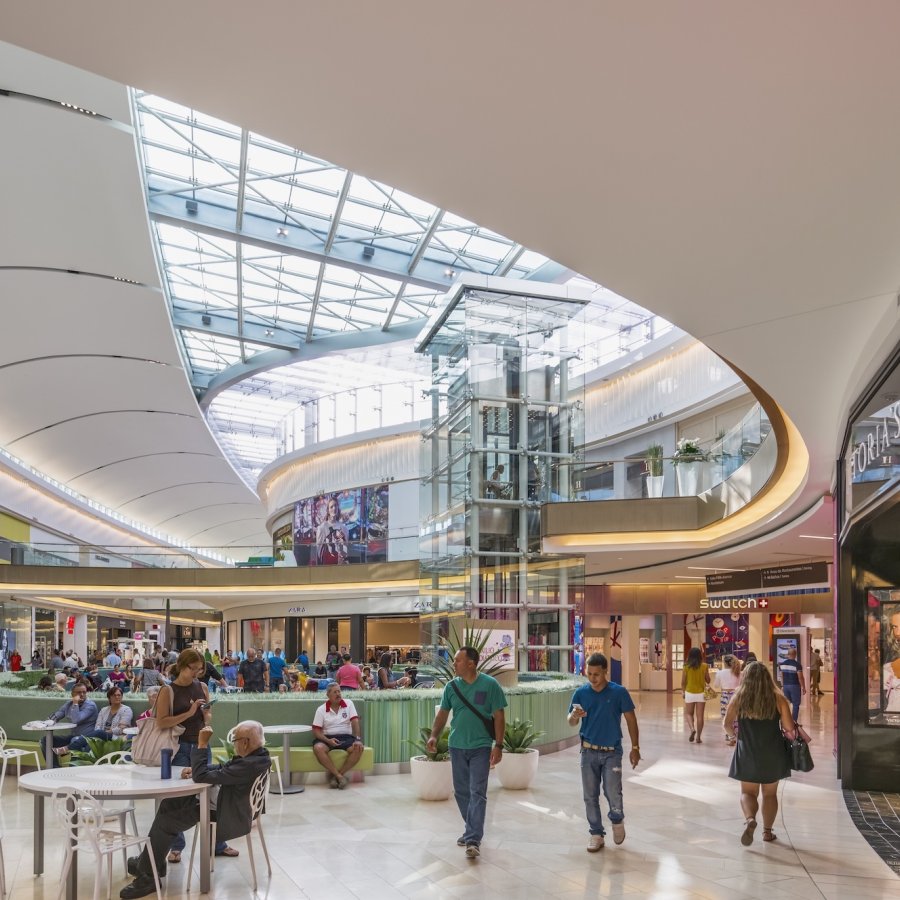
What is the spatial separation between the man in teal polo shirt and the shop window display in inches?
184

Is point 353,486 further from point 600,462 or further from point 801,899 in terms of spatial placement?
point 801,899

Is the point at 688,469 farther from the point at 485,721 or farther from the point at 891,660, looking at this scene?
the point at 485,721

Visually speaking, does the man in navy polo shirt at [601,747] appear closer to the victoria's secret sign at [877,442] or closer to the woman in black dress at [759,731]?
the woman in black dress at [759,731]

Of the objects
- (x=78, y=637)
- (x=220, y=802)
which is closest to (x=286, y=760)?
(x=220, y=802)

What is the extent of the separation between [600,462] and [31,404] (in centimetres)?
1970

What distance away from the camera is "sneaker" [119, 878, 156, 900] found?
262 inches

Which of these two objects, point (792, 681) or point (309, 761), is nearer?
point (309, 761)

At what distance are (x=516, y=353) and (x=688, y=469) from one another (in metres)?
3.70

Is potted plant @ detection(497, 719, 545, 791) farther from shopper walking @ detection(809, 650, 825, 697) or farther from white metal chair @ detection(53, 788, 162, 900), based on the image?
shopper walking @ detection(809, 650, 825, 697)

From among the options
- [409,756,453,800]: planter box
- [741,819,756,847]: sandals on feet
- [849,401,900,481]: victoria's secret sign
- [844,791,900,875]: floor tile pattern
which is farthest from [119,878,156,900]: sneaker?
[849,401,900,481]: victoria's secret sign

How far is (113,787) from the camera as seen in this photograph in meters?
6.50

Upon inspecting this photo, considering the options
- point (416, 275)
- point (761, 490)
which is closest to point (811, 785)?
point (761, 490)

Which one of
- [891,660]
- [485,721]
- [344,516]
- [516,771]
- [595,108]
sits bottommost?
[516,771]

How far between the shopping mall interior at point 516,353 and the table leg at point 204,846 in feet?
0.40
